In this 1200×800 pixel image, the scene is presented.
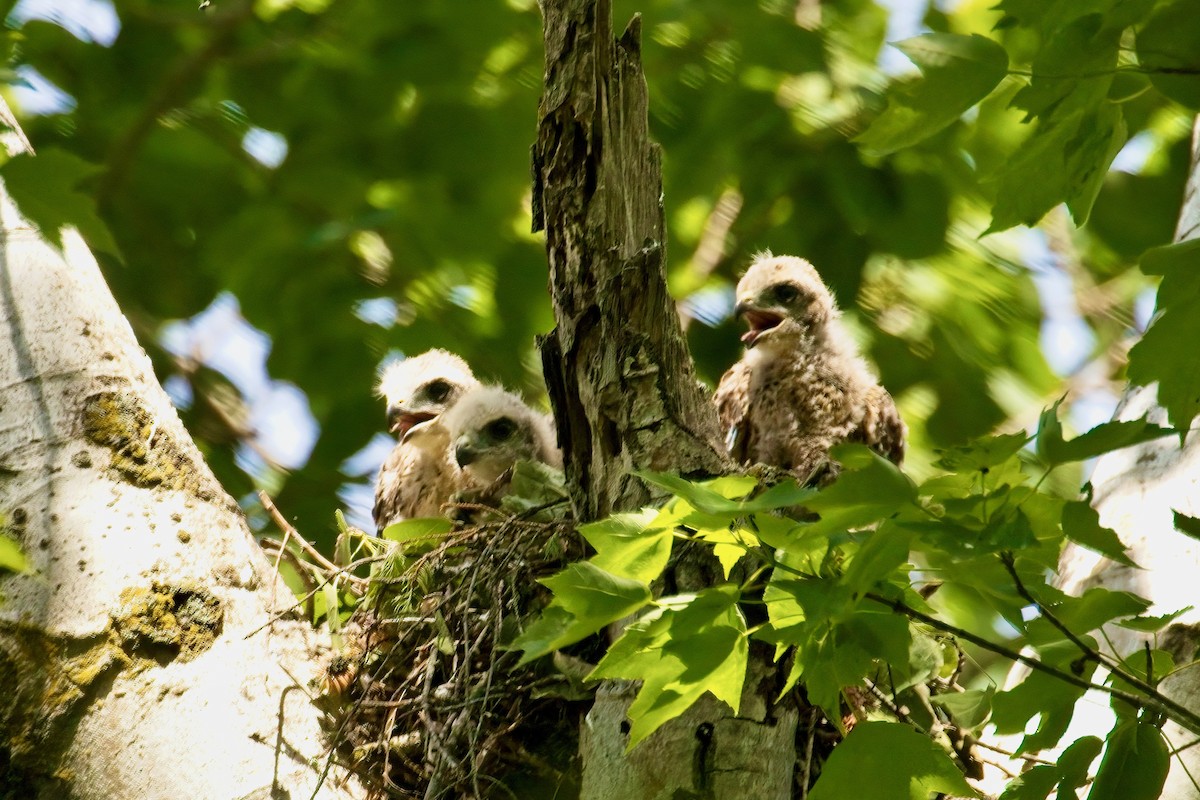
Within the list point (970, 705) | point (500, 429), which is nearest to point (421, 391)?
point (500, 429)

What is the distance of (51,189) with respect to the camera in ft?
7.92

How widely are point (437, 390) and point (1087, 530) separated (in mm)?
3398

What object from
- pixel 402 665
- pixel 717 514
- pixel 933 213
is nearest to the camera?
pixel 717 514

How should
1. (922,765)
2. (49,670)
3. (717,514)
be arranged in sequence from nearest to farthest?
(717,514)
(922,765)
(49,670)

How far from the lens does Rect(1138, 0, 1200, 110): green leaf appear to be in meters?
1.71

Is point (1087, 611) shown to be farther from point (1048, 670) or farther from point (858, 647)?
point (858, 647)

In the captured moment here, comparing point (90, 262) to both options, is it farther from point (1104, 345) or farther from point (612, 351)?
point (1104, 345)

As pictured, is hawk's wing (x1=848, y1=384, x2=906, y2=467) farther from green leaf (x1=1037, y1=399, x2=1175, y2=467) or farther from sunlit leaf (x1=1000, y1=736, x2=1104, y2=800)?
green leaf (x1=1037, y1=399, x2=1175, y2=467)

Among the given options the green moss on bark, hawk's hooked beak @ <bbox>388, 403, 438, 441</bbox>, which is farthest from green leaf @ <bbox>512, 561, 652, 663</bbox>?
hawk's hooked beak @ <bbox>388, 403, 438, 441</bbox>

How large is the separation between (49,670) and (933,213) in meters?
3.74

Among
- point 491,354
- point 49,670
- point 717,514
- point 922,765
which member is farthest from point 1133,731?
point 491,354

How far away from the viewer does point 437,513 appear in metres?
4.44

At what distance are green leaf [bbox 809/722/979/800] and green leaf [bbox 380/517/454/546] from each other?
166 cm

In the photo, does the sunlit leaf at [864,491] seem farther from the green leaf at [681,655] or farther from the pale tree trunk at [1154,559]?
the pale tree trunk at [1154,559]
